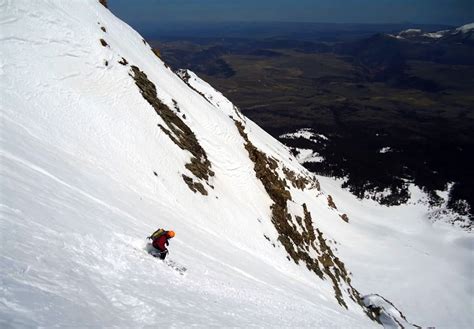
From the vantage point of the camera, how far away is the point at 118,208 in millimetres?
14852

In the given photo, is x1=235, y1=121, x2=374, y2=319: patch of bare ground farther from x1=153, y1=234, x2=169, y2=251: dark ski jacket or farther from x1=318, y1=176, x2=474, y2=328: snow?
x1=153, y1=234, x2=169, y2=251: dark ski jacket

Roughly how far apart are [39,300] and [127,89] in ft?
66.1

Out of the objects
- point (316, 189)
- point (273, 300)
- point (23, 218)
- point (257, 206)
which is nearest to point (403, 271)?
point (316, 189)

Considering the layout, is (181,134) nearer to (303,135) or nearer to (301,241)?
(301,241)

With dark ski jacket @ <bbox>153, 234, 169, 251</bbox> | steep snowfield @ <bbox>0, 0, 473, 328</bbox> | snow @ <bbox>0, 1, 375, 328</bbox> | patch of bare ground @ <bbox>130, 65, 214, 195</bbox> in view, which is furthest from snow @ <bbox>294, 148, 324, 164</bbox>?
dark ski jacket @ <bbox>153, 234, 169, 251</bbox>

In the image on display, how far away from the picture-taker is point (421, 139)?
18600 cm

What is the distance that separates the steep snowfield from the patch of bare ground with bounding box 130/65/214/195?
2.36 feet

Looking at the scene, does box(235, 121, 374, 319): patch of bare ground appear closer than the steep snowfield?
No

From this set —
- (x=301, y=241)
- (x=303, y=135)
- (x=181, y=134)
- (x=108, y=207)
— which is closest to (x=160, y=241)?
(x=108, y=207)

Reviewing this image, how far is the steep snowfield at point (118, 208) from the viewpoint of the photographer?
335 inches

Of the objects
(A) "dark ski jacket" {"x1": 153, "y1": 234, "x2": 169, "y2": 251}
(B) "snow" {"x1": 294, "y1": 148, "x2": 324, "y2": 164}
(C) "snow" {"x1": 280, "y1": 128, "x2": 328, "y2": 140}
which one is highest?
(C) "snow" {"x1": 280, "y1": 128, "x2": 328, "y2": 140}

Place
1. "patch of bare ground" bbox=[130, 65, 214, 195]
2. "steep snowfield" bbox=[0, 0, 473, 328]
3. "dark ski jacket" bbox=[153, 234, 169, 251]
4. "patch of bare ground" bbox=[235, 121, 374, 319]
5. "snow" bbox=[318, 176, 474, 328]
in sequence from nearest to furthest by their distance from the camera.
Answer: "steep snowfield" bbox=[0, 0, 473, 328], "dark ski jacket" bbox=[153, 234, 169, 251], "patch of bare ground" bbox=[130, 65, 214, 195], "patch of bare ground" bbox=[235, 121, 374, 319], "snow" bbox=[318, 176, 474, 328]

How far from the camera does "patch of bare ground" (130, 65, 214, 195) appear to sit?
25.9 m

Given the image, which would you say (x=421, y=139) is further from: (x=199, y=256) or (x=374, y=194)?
(x=199, y=256)
